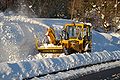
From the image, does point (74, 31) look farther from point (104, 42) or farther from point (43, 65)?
point (104, 42)

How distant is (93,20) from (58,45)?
2946 centimetres

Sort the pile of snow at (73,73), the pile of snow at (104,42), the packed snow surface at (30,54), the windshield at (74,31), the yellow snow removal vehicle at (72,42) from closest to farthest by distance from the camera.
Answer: the pile of snow at (73,73) → the packed snow surface at (30,54) → the yellow snow removal vehicle at (72,42) → the windshield at (74,31) → the pile of snow at (104,42)

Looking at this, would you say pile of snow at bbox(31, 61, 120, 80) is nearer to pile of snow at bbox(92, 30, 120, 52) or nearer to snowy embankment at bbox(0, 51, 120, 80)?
snowy embankment at bbox(0, 51, 120, 80)

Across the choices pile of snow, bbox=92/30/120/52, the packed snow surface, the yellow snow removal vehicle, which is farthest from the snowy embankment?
pile of snow, bbox=92/30/120/52

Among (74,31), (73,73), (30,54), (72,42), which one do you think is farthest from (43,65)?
(30,54)

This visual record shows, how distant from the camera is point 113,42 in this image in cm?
3894

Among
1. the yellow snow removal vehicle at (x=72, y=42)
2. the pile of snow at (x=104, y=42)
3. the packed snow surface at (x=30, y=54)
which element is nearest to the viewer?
the packed snow surface at (x=30, y=54)

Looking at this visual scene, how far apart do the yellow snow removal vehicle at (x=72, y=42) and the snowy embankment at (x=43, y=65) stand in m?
1.68

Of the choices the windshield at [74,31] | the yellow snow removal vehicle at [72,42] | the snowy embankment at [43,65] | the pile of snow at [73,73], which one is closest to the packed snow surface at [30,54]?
the snowy embankment at [43,65]

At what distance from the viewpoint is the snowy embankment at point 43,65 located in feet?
45.5

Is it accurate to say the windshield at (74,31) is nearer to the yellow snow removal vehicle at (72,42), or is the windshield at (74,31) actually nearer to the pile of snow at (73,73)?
the yellow snow removal vehicle at (72,42)

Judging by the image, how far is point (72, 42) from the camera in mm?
23609

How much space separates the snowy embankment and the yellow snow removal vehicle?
5.51ft

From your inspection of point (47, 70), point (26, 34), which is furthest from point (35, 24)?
point (47, 70)
